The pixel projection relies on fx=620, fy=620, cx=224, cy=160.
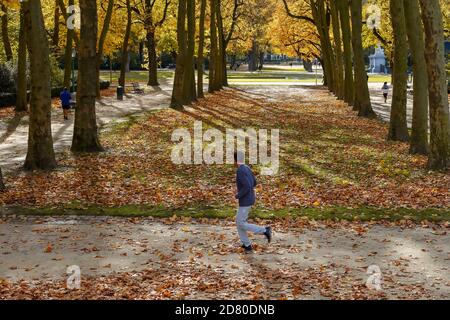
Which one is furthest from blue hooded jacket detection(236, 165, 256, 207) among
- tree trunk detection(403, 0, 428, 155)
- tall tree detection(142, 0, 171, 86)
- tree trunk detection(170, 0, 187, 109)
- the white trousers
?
tall tree detection(142, 0, 171, 86)

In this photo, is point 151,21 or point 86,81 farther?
point 151,21

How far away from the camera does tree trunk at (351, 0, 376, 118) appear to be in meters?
31.2

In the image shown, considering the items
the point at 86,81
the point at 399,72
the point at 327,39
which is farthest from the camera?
the point at 327,39

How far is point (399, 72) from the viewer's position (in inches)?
918

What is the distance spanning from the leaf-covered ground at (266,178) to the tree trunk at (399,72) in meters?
0.80

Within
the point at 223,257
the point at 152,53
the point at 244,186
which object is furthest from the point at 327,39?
the point at 223,257

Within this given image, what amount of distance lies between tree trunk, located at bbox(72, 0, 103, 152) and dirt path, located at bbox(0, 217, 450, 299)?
8612mm

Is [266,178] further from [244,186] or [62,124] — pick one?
[62,124]

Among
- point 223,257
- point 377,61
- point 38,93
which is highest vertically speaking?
point 377,61

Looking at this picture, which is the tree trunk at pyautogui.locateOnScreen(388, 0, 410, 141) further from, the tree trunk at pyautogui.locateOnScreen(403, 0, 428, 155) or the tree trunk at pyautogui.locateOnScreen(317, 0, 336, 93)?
the tree trunk at pyautogui.locateOnScreen(317, 0, 336, 93)

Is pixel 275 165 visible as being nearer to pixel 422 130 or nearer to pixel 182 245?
pixel 422 130

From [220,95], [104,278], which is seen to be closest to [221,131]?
[104,278]

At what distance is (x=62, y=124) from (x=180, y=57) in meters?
8.00

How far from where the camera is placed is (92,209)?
14508 millimetres
